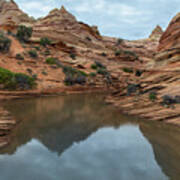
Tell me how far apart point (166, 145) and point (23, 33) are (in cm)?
3272

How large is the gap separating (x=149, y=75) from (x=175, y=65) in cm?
290

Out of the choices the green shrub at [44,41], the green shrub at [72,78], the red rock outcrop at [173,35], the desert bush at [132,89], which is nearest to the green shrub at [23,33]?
the green shrub at [44,41]

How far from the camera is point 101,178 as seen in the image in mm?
4242

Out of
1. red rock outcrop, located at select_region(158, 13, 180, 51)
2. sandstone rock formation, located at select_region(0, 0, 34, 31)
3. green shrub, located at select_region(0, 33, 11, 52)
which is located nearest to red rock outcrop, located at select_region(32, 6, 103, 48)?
sandstone rock formation, located at select_region(0, 0, 34, 31)

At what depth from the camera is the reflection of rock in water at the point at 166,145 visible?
4798 mm

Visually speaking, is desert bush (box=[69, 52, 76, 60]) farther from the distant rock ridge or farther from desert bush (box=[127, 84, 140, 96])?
the distant rock ridge

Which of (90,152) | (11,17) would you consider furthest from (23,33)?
(90,152)

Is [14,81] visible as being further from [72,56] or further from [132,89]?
[72,56]

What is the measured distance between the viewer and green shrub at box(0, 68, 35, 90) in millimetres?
16741

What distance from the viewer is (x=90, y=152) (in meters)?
5.82

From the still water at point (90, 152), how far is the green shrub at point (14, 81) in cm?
942

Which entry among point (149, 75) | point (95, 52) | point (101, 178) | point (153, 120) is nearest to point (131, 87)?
point (149, 75)

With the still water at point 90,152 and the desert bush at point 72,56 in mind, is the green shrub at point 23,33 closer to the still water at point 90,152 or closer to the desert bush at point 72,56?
the desert bush at point 72,56

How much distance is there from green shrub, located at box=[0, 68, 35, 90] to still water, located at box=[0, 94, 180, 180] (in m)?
9.42
